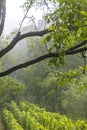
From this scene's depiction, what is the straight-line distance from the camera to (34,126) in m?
17.2

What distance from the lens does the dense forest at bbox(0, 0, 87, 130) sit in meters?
3.39

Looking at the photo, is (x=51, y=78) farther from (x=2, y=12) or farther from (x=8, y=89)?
(x=2, y=12)

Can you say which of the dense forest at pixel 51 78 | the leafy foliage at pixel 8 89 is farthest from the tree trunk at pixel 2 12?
the leafy foliage at pixel 8 89

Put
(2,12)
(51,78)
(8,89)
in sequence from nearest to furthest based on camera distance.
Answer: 1. (2,12)
2. (8,89)
3. (51,78)

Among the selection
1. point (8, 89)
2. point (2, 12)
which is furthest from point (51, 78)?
point (2, 12)

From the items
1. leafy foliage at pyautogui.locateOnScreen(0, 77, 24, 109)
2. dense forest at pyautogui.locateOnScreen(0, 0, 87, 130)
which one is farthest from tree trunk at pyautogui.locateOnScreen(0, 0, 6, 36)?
leafy foliage at pyautogui.locateOnScreen(0, 77, 24, 109)

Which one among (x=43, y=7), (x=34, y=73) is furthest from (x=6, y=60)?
(x=43, y=7)

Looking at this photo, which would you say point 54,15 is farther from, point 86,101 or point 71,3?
point 86,101

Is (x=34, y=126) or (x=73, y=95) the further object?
(x=73, y=95)

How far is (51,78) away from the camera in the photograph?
29.9m

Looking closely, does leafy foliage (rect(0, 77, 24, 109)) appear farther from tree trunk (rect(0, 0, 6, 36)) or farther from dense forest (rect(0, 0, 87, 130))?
tree trunk (rect(0, 0, 6, 36))

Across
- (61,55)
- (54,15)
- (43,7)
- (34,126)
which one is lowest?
(34,126)

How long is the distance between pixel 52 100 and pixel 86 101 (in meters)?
8.17

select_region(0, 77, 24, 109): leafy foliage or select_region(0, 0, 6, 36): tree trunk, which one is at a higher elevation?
select_region(0, 0, 6, 36): tree trunk
